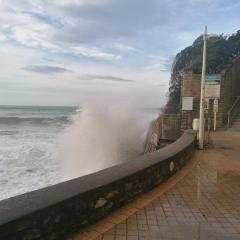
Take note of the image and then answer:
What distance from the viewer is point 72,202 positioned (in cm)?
451

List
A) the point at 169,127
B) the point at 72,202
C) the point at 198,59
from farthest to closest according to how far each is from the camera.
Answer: the point at 198,59 → the point at 169,127 → the point at 72,202

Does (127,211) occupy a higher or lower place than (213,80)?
lower

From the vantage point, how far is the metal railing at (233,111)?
2258cm

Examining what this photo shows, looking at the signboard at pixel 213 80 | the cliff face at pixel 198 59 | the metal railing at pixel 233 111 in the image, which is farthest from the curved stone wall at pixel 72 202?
the cliff face at pixel 198 59

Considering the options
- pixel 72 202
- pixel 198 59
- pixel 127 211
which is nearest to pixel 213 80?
pixel 127 211

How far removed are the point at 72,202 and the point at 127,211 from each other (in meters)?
1.35

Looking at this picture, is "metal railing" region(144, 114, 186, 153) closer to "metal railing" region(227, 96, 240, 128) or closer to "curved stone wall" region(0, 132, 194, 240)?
"metal railing" region(227, 96, 240, 128)

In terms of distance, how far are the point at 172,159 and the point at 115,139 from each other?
16179 mm

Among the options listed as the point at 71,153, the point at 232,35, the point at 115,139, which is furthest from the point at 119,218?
the point at 232,35

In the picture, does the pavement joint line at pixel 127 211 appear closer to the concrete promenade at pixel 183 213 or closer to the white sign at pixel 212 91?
the concrete promenade at pixel 183 213

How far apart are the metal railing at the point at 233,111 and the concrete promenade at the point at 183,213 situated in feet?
46.4

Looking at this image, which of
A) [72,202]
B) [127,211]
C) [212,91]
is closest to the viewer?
[72,202]

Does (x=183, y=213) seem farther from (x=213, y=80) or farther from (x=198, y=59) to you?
(x=198, y=59)

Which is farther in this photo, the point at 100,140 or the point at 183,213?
the point at 100,140
